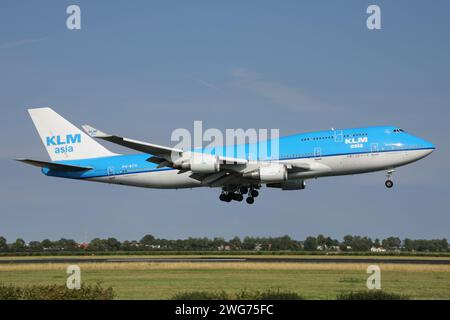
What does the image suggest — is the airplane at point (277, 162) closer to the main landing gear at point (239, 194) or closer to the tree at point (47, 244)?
the main landing gear at point (239, 194)

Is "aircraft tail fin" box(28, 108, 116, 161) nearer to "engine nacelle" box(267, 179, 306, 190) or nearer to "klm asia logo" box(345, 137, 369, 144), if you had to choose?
"engine nacelle" box(267, 179, 306, 190)

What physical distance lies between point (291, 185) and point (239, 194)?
190 inches

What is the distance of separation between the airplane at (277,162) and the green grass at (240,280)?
8.30 metres

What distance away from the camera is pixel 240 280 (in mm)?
35500

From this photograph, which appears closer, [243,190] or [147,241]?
[243,190]

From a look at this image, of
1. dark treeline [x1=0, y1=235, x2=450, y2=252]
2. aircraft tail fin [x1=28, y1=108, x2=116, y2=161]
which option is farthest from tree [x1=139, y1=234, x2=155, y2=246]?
aircraft tail fin [x1=28, y1=108, x2=116, y2=161]

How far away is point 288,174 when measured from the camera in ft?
163

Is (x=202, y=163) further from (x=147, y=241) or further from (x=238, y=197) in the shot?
(x=147, y=241)

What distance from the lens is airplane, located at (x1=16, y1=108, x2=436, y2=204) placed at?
47250mm

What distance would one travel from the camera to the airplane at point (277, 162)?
47.2m

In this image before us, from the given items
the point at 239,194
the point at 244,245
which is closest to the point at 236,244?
the point at 244,245

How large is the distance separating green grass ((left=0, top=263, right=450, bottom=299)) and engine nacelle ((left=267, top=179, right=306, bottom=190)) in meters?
10.9
